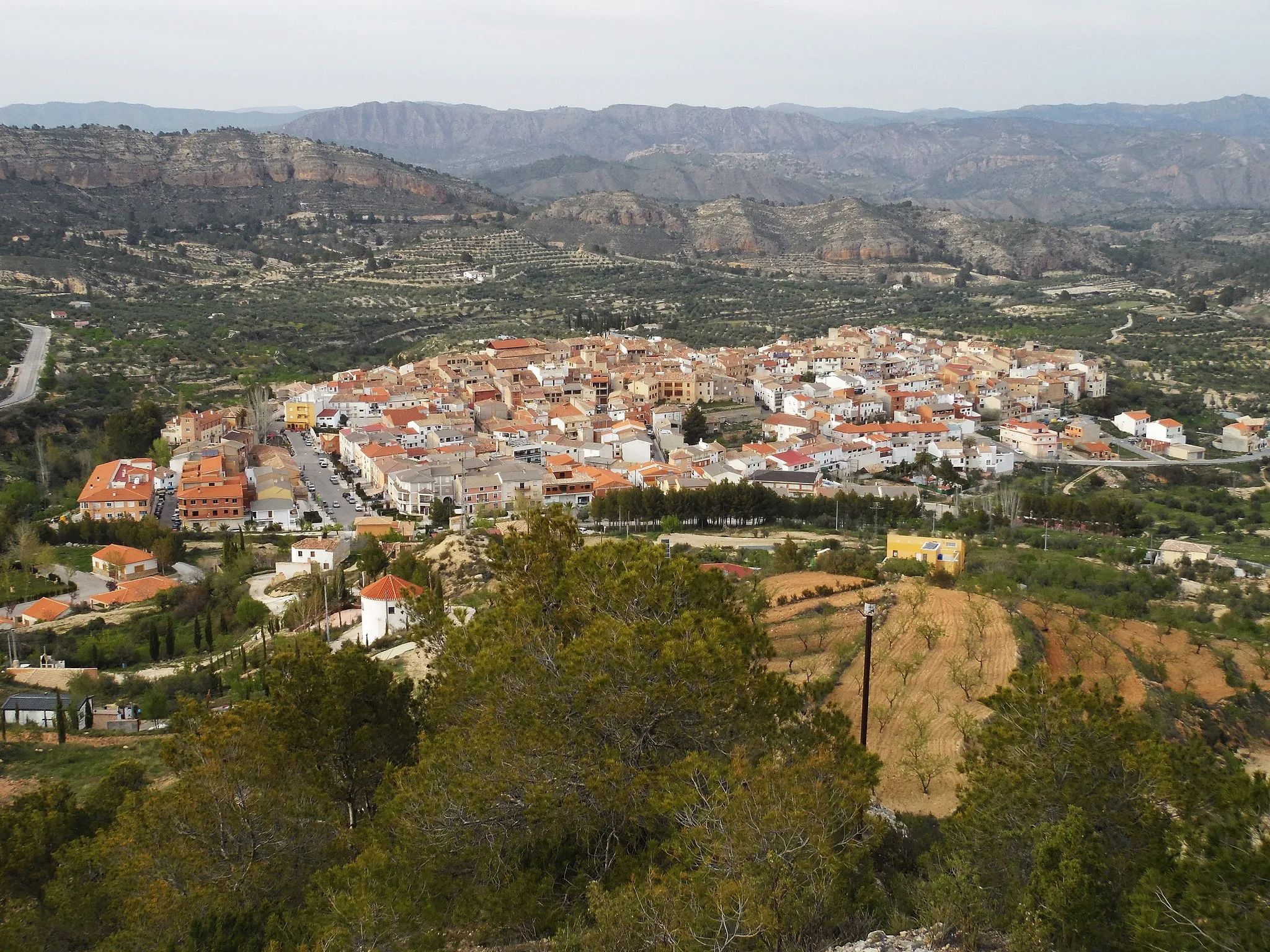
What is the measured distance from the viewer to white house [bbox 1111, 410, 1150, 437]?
43.2 m

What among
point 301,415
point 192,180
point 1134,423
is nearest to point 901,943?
point 301,415

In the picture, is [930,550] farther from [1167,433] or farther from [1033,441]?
[1167,433]

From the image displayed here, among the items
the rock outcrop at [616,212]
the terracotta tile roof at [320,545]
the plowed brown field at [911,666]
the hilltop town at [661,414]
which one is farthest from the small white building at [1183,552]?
the rock outcrop at [616,212]

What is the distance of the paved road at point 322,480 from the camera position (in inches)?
1308

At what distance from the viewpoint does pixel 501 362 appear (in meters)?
50.4

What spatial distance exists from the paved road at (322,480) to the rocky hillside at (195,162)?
63.4m

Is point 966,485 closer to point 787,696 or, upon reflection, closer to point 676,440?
point 676,440

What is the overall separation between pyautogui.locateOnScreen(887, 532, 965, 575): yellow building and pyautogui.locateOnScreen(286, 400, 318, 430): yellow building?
2668cm

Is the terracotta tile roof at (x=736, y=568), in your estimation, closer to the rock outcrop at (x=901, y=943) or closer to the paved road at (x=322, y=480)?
the paved road at (x=322, y=480)

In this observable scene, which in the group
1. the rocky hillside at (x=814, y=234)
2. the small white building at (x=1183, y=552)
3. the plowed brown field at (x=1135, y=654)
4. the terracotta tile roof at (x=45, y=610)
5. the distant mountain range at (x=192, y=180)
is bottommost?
the terracotta tile roof at (x=45, y=610)

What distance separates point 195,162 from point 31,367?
2323 inches

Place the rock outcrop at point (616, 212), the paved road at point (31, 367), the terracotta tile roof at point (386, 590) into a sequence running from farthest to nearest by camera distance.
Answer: the rock outcrop at point (616, 212)
the paved road at point (31, 367)
the terracotta tile roof at point (386, 590)

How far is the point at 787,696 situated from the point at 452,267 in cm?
7697

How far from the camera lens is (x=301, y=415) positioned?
1748 inches
